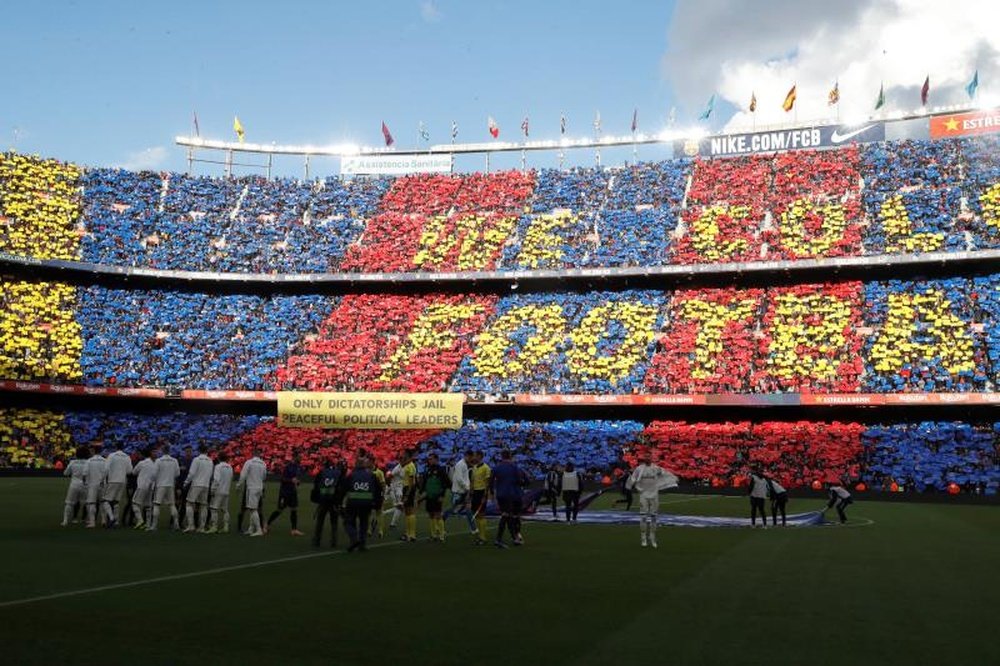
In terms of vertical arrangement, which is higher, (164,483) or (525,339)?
(525,339)

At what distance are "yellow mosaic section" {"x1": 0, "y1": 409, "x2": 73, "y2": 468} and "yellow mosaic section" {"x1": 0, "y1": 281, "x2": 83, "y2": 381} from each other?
2.35 metres

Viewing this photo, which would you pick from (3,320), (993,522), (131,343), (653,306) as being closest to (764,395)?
(653,306)

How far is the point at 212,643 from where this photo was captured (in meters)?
9.13

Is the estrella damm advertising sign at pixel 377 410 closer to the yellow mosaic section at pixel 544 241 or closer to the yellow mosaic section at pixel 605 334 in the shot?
the yellow mosaic section at pixel 605 334

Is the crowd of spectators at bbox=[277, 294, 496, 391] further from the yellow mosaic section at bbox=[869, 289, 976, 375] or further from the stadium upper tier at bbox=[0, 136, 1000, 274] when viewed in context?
the yellow mosaic section at bbox=[869, 289, 976, 375]

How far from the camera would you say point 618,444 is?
46000 millimetres

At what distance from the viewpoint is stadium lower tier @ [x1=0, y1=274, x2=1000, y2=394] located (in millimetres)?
44969

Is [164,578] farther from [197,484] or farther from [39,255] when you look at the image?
[39,255]

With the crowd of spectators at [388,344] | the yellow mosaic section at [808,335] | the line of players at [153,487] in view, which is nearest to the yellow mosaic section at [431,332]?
the crowd of spectators at [388,344]

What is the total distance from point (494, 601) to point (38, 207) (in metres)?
54.8

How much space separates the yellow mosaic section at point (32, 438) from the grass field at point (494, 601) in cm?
2878

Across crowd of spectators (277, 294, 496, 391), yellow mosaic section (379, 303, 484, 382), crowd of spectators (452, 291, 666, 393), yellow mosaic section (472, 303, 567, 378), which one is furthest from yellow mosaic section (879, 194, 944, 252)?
yellow mosaic section (379, 303, 484, 382)

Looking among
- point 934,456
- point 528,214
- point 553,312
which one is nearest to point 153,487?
point 934,456

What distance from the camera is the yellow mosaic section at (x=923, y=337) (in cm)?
4331
